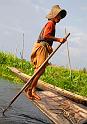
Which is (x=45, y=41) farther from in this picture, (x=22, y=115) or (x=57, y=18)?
(x=22, y=115)

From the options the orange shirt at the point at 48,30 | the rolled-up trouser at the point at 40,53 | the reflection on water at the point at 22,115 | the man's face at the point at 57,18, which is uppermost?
the man's face at the point at 57,18

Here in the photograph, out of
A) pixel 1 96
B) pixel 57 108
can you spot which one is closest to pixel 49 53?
pixel 57 108

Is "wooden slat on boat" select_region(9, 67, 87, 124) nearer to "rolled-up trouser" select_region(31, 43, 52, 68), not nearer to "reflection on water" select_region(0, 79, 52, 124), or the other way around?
"reflection on water" select_region(0, 79, 52, 124)

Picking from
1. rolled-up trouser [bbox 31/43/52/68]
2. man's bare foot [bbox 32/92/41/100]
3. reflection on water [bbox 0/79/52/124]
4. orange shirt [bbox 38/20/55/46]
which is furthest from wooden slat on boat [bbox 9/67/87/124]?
orange shirt [bbox 38/20/55/46]

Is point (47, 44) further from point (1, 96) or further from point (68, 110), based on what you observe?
point (1, 96)

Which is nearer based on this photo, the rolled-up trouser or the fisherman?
the fisherman

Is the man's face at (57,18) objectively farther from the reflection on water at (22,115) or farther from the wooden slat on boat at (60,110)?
the reflection on water at (22,115)

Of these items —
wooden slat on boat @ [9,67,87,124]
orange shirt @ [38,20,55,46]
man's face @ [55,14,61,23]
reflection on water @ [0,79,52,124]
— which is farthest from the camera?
man's face @ [55,14,61,23]

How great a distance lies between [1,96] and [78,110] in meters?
3.14

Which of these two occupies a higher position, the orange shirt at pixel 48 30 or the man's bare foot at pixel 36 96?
the orange shirt at pixel 48 30

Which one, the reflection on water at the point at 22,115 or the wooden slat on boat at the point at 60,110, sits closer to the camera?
the wooden slat on boat at the point at 60,110

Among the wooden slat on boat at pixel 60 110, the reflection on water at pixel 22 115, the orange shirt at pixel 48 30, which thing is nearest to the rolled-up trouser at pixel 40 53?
the orange shirt at pixel 48 30

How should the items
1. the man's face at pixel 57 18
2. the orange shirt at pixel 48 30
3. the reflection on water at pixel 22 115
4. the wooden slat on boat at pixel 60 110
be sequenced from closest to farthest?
the wooden slat on boat at pixel 60 110, the reflection on water at pixel 22 115, the orange shirt at pixel 48 30, the man's face at pixel 57 18

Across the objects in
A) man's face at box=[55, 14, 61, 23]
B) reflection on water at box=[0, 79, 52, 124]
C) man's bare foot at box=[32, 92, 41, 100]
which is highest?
man's face at box=[55, 14, 61, 23]
